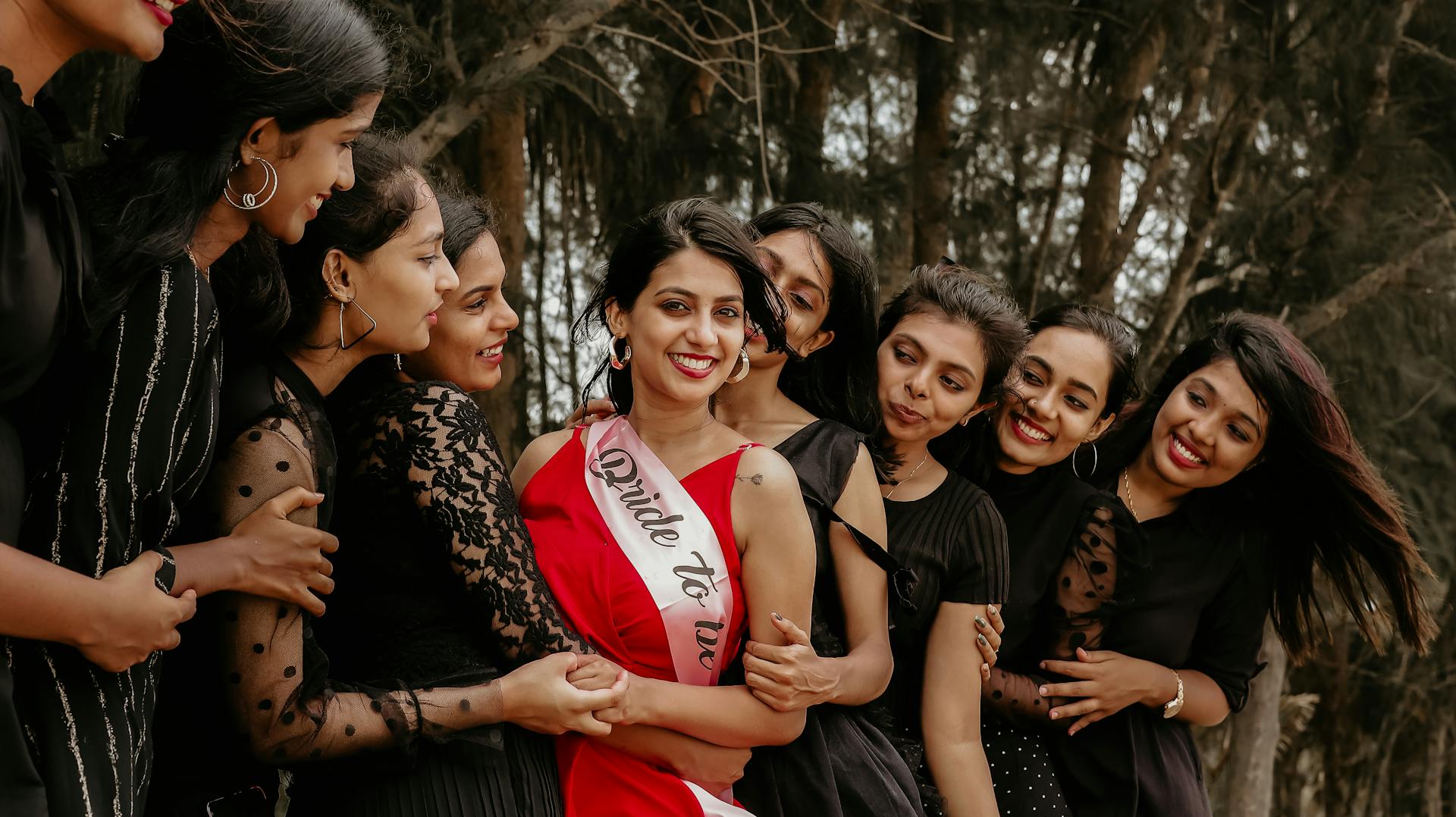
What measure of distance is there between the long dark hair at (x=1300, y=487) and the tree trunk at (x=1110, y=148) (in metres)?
2.73

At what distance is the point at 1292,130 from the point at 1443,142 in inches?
27.0

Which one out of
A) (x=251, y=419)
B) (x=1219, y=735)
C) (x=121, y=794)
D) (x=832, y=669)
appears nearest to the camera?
Result: (x=121, y=794)

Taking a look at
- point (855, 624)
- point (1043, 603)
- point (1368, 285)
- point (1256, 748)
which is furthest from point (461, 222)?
point (1256, 748)

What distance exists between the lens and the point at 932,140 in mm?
6375

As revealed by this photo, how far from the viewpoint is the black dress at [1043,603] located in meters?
3.12

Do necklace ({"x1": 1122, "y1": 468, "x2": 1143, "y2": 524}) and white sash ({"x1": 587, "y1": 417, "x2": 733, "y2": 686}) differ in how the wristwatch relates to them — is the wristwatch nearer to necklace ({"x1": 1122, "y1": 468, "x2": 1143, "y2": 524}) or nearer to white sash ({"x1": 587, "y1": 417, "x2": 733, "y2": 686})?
necklace ({"x1": 1122, "y1": 468, "x2": 1143, "y2": 524})

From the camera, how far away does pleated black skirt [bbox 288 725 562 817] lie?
2.16m

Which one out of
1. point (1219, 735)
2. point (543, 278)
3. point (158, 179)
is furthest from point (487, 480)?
point (1219, 735)

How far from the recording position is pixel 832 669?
2514 mm

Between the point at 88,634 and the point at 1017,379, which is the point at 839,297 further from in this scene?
the point at 88,634

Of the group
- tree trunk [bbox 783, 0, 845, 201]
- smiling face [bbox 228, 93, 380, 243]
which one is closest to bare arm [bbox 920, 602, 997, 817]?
smiling face [bbox 228, 93, 380, 243]

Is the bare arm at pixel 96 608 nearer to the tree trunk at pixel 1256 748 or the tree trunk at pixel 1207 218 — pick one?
the tree trunk at pixel 1207 218

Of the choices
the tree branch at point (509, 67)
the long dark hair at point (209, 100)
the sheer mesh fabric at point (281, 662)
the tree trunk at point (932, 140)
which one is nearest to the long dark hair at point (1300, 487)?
the tree branch at point (509, 67)

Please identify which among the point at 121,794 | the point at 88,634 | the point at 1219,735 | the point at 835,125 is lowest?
Answer: the point at 1219,735
